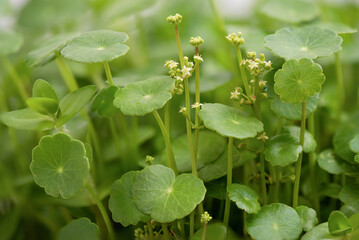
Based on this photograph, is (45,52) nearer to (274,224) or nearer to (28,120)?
(28,120)

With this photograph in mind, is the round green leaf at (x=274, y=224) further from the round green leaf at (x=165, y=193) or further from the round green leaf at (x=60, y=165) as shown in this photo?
the round green leaf at (x=60, y=165)

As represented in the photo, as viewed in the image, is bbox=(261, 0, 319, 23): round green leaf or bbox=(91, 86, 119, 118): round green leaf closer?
bbox=(91, 86, 119, 118): round green leaf

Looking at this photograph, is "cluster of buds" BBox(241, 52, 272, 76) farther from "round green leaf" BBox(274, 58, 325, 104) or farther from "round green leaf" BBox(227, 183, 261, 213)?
"round green leaf" BBox(227, 183, 261, 213)

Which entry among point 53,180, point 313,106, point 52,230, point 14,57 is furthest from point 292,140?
point 14,57

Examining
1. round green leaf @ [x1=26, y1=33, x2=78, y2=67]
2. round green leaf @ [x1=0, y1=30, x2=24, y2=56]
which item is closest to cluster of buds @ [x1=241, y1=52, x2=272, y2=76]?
round green leaf @ [x1=26, y1=33, x2=78, y2=67]

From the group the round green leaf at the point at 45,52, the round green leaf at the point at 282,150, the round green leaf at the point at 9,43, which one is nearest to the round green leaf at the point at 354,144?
the round green leaf at the point at 282,150

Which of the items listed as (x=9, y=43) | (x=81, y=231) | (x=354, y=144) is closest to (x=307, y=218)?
(x=354, y=144)
